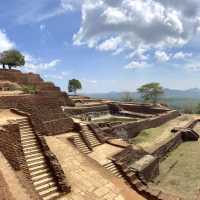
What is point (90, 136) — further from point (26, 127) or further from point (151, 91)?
point (151, 91)

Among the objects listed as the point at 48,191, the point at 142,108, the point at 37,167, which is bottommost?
the point at 48,191

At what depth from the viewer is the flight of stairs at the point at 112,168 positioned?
10711 mm

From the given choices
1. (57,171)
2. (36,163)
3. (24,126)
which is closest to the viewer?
(57,171)

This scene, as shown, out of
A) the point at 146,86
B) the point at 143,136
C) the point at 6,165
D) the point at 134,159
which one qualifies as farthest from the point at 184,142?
the point at 146,86

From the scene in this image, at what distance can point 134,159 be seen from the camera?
502 inches

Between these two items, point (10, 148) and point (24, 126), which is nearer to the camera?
point (10, 148)

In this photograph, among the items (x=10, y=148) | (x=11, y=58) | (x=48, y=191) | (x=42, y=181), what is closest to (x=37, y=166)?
(x=42, y=181)

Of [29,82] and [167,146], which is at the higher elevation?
[29,82]

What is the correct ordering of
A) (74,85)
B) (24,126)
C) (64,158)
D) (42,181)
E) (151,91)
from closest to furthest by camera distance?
1. (42,181)
2. (64,158)
3. (24,126)
4. (151,91)
5. (74,85)

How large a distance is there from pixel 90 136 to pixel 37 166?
4.95 meters

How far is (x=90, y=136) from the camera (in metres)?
13.5

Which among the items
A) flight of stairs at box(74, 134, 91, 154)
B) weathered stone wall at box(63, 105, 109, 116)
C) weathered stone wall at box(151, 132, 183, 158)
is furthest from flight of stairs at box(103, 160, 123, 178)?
weathered stone wall at box(63, 105, 109, 116)

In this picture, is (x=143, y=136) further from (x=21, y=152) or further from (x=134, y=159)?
(x=21, y=152)

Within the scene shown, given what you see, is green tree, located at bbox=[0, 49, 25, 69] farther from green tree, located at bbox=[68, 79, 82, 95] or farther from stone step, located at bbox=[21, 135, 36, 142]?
stone step, located at bbox=[21, 135, 36, 142]
